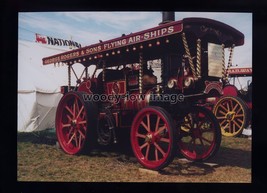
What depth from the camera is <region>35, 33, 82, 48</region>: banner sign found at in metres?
4.55

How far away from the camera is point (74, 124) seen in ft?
16.0

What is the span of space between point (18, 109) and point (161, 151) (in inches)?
76.4

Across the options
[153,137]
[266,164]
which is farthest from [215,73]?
[266,164]

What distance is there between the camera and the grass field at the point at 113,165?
435cm

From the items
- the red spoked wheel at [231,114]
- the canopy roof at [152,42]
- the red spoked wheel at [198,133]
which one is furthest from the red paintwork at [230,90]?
the canopy roof at [152,42]

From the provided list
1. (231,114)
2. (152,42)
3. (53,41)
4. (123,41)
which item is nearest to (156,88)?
(152,42)

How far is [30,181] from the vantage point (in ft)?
15.2

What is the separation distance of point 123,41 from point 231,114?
1.68m

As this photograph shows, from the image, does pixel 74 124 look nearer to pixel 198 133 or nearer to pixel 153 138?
pixel 153 138

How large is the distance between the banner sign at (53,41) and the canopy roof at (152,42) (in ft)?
0.36

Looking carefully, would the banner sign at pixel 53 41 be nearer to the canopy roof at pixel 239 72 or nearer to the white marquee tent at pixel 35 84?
the white marquee tent at pixel 35 84

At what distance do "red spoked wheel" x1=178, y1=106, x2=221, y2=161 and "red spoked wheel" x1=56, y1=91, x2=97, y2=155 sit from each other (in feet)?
3.90

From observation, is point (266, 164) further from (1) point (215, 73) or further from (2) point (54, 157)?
(2) point (54, 157)
